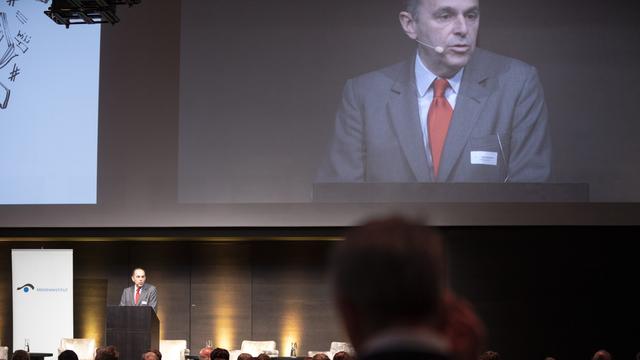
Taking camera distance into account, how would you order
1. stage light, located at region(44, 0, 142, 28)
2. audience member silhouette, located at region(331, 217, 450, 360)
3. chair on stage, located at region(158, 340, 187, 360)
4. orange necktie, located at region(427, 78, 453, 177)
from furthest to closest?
orange necktie, located at region(427, 78, 453, 177) → chair on stage, located at region(158, 340, 187, 360) → stage light, located at region(44, 0, 142, 28) → audience member silhouette, located at region(331, 217, 450, 360)

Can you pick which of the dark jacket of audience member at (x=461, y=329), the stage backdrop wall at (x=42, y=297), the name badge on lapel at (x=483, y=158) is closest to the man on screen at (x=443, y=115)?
the name badge on lapel at (x=483, y=158)

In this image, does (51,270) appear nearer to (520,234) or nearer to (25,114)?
(25,114)

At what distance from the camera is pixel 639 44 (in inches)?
327

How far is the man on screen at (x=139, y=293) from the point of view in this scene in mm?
8523

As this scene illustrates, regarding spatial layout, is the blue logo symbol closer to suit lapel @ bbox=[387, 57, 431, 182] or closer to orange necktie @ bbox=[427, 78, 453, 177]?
suit lapel @ bbox=[387, 57, 431, 182]

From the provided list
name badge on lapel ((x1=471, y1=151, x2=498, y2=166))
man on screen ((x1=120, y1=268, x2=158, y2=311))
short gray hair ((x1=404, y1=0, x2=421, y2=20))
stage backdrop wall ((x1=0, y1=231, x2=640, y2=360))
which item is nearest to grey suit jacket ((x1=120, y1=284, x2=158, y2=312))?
man on screen ((x1=120, y1=268, x2=158, y2=311))

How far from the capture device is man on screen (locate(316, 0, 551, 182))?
800 cm

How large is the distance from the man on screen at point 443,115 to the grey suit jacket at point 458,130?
1 centimetres

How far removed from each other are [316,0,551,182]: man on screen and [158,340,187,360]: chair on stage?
7.18ft

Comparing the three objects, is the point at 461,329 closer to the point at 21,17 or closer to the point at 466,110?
the point at 466,110

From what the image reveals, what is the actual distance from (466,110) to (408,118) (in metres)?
0.60

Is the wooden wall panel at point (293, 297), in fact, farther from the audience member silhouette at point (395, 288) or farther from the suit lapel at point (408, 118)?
the audience member silhouette at point (395, 288)

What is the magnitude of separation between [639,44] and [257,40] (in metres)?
4.04

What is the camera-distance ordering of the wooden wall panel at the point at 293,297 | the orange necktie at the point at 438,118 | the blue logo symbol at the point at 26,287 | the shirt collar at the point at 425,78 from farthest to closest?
the wooden wall panel at the point at 293,297 → the blue logo symbol at the point at 26,287 → the shirt collar at the point at 425,78 → the orange necktie at the point at 438,118
